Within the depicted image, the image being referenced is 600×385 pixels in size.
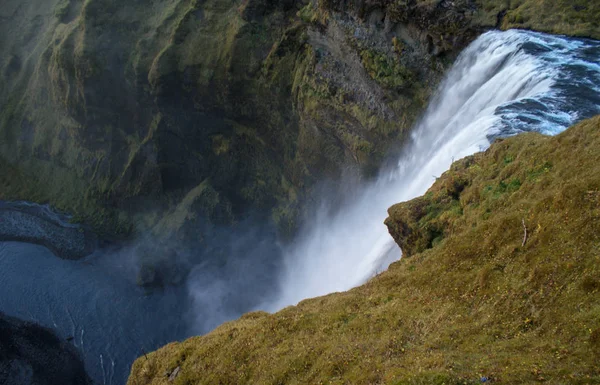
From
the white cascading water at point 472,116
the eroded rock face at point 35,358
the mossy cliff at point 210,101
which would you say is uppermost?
the mossy cliff at point 210,101

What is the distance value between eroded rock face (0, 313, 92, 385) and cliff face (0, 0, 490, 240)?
1598cm

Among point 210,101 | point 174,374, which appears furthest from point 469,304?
point 210,101

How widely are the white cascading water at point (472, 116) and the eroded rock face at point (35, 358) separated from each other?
21.2 metres

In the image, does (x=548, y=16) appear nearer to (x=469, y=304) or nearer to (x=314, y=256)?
(x=469, y=304)

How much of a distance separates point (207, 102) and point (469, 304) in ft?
143

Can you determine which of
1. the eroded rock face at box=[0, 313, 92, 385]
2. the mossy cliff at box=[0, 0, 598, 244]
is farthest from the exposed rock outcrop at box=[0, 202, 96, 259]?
the eroded rock face at box=[0, 313, 92, 385]

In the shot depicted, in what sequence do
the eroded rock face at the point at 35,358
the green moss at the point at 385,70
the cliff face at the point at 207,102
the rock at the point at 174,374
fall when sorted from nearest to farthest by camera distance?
the rock at the point at 174,374, the green moss at the point at 385,70, the eroded rock face at the point at 35,358, the cliff face at the point at 207,102

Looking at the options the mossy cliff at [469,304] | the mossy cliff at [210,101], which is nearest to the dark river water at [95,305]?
the mossy cliff at [210,101]

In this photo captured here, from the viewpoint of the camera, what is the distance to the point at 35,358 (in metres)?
41.1

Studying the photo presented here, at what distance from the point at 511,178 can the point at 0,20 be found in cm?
8379

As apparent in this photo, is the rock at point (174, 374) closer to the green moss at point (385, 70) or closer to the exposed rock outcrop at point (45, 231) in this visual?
the green moss at point (385, 70)

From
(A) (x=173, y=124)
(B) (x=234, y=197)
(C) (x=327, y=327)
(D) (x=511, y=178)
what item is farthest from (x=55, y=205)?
(D) (x=511, y=178)

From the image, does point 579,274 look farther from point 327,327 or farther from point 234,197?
point 234,197

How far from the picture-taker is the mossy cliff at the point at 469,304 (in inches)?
455
